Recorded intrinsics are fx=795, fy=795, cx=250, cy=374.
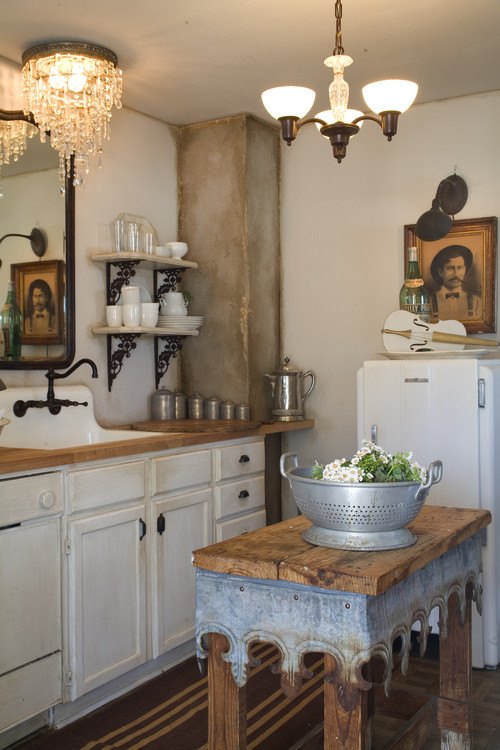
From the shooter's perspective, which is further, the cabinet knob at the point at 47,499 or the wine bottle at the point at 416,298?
the wine bottle at the point at 416,298

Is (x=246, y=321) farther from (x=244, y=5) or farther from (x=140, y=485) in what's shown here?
(x=244, y=5)

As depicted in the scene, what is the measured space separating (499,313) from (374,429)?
920 mm

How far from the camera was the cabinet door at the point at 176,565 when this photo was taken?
3.25 m

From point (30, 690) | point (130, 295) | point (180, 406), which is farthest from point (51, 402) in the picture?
point (30, 690)

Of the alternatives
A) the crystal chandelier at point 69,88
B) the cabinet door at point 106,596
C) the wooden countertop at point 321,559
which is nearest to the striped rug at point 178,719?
the cabinet door at point 106,596

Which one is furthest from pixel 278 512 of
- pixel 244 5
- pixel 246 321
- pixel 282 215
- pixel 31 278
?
pixel 244 5

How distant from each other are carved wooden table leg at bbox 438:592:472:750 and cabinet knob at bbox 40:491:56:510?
134cm

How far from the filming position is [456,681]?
7.83 feet

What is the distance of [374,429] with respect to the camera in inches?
134

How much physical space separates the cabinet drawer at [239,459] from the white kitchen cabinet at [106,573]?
0.55 m

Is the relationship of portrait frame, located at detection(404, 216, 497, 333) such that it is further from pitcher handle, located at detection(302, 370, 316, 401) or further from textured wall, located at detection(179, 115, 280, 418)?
textured wall, located at detection(179, 115, 280, 418)

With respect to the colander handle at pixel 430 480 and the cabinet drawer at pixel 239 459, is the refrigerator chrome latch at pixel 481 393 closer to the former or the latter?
the cabinet drawer at pixel 239 459

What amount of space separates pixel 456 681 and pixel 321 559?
0.91 meters

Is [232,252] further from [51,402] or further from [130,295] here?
[51,402]
